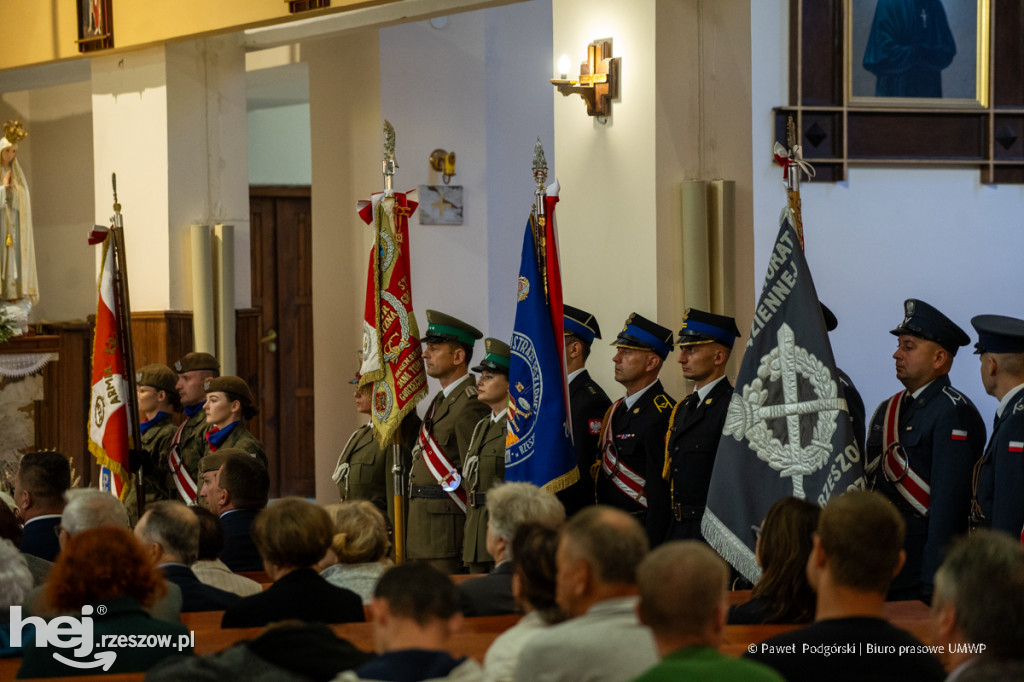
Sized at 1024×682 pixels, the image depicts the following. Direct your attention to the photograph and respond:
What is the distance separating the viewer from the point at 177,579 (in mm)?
3631

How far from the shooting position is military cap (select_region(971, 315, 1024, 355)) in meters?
4.29

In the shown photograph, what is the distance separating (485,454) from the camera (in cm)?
535

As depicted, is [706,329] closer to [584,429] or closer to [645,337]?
[645,337]

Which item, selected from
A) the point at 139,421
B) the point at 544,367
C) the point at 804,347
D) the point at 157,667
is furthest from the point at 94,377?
the point at 157,667

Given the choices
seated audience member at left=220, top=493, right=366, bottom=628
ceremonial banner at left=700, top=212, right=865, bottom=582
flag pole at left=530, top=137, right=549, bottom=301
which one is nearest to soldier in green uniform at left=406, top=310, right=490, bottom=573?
flag pole at left=530, top=137, right=549, bottom=301

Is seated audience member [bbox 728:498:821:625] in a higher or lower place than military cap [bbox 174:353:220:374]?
lower

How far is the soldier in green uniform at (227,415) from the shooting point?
5836mm

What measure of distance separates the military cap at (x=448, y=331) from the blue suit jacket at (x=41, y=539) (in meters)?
1.85

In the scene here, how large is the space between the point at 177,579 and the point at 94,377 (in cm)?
268

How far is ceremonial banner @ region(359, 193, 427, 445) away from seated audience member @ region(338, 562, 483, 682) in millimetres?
3127

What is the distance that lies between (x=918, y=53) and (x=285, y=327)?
16.9ft

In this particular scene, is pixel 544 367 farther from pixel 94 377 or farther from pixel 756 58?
pixel 756 58

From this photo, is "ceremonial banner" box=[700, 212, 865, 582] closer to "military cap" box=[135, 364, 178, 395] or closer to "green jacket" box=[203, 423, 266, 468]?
"green jacket" box=[203, 423, 266, 468]

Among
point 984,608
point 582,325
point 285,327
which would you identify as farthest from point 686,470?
point 285,327
